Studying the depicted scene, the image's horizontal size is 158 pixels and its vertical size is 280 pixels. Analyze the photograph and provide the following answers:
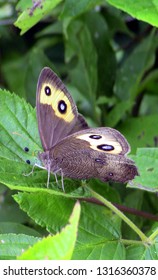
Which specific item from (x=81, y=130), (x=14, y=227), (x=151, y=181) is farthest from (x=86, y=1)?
(x=14, y=227)

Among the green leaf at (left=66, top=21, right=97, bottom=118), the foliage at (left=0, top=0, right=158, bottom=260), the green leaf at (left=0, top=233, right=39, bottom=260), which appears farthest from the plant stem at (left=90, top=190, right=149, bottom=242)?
the green leaf at (left=66, top=21, right=97, bottom=118)

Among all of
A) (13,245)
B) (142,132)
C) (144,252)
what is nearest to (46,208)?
(13,245)

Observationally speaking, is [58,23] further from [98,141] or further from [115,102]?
[98,141]

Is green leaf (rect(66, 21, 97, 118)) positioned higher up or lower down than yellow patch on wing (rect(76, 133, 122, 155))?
higher up

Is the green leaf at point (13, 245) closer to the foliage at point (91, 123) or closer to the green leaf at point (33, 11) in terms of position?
the foliage at point (91, 123)

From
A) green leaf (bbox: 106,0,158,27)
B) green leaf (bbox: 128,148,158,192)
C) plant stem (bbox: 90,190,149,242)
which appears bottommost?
plant stem (bbox: 90,190,149,242)

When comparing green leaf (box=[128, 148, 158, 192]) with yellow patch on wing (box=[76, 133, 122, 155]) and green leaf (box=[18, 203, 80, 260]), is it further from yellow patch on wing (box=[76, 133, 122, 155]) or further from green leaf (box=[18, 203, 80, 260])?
green leaf (box=[18, 203, 80, 260])
